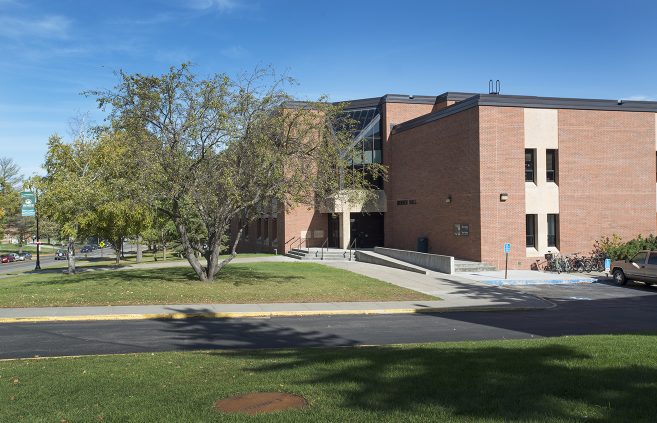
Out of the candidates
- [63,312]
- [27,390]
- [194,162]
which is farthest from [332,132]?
[27,390]

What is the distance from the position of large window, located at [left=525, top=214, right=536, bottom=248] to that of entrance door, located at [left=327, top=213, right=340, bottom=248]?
15588 mm

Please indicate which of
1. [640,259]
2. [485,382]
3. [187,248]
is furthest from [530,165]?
[485,382]

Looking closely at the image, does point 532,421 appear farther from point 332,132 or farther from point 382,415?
point 332,132

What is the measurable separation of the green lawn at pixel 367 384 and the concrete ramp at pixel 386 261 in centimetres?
1995

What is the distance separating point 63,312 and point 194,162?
6941mm

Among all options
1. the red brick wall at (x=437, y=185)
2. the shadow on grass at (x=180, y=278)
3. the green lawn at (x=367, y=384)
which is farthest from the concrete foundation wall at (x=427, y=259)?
the green lawn at (x=367, y=384)

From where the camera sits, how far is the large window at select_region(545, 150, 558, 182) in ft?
99.2

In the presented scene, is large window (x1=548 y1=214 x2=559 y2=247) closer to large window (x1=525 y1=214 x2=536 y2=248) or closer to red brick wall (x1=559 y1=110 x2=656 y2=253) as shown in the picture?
red brick wall (x1=559 y1=110 x2=656 y2=253)

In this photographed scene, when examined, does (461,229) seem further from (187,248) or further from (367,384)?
(367,384)

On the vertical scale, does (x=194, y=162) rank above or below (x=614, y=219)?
above

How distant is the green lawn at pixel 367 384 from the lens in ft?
17.7

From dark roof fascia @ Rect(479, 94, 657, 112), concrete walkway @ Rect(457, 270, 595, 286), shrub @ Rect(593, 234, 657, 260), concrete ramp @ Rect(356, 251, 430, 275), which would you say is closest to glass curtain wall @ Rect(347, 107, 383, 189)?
concrete ramp @ Rect(356, 251, 430, 275)

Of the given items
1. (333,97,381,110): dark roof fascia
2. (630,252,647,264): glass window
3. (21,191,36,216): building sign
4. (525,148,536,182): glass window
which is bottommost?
(630,252,647,264): glass window

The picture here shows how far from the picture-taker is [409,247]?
121ft
